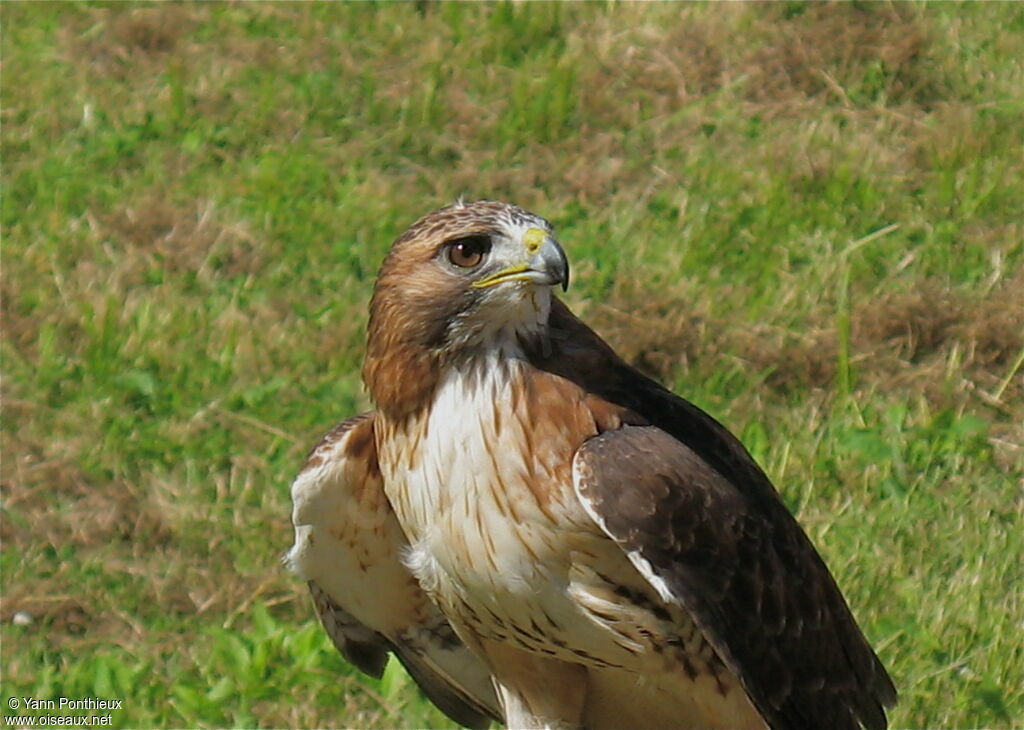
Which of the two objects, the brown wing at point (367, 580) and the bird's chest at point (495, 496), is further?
the brown wing at point (367, 580)

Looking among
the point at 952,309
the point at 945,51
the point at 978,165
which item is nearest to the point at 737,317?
the point at 952,309

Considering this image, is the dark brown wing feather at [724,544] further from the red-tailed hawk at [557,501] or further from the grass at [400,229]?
the grass at [400,229]

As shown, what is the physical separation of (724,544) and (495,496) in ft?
1.85

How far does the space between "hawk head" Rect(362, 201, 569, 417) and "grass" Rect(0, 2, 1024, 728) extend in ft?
5.51

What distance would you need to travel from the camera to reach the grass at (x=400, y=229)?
20.1 ft

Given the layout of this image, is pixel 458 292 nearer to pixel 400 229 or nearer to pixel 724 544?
pixel 724 544

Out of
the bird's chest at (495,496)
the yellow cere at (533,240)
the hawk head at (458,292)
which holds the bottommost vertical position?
the bird's chest at (495,496)

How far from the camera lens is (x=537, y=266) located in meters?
4.29

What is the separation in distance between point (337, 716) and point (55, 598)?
116 centimetres

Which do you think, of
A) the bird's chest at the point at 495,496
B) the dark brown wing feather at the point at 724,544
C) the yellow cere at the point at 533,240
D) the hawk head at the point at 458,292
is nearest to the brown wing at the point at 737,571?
the dark brown wing feather at the point at 724,544

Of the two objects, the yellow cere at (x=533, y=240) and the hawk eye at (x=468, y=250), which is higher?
the yellow cere at (x=533, y=240)

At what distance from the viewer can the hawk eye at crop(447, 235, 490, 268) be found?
438 centimetres

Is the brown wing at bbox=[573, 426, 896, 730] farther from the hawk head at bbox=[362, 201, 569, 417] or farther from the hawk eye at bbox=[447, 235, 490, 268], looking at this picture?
the hawk eye at bbox=[447, 235, 490, 268]

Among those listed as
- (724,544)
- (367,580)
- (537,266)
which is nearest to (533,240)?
(537,266)
